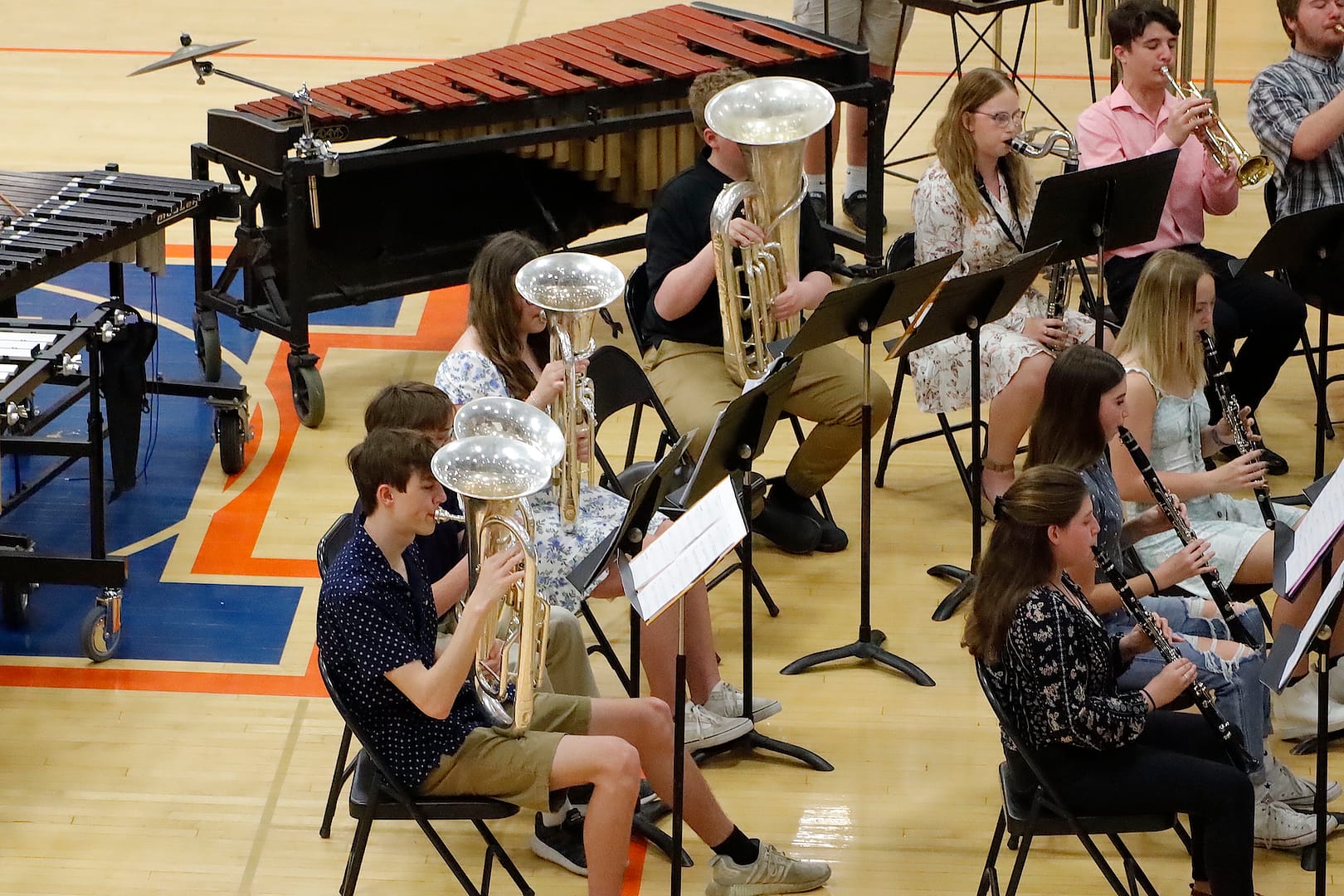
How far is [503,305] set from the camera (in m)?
4.25

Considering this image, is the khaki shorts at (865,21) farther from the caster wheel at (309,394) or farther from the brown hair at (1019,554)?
the brown hair at (1019,554)

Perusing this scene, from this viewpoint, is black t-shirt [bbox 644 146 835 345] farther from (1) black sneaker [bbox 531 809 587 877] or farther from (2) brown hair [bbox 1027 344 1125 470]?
(1) black sneaker [bbox 531 809 587 877]

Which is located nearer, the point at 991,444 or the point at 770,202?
the point at 770,202

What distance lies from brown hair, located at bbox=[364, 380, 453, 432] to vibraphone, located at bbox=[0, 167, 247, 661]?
1089 mm

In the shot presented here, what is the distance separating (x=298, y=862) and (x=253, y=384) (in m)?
2.69

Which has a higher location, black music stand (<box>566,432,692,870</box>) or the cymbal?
the cymbal

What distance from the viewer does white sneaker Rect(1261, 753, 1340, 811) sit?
4.05 m

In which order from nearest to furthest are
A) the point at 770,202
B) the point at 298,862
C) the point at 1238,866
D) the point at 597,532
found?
the point at 1238,866, the point at 298,862, the point at 597,532, the point at 770,202

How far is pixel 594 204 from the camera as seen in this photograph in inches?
263

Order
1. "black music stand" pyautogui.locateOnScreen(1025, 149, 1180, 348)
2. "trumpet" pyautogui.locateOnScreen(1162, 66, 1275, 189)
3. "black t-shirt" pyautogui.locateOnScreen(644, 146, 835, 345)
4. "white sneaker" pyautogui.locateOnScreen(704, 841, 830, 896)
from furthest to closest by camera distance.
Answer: "trumpet" pyautogui.locateOnScreen(1162, 66, 1275, 189), "black t-shirt" pyautogui.locateOnScreen(644, 146, 835, 345), "black music stand" pyautogui.locateOnScreen(1025, 149, 1180, 348), "white sneaker" pyautogui.locateOnScreen(704, 841, 830, 896)

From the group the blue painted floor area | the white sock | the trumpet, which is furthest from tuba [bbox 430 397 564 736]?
the white sock

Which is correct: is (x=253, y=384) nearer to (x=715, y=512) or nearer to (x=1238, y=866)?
(x=715, y=512)

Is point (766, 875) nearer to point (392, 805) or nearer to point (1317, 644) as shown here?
point (392, 805)

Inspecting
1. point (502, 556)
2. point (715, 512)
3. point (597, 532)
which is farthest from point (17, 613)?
point (715, 512)
